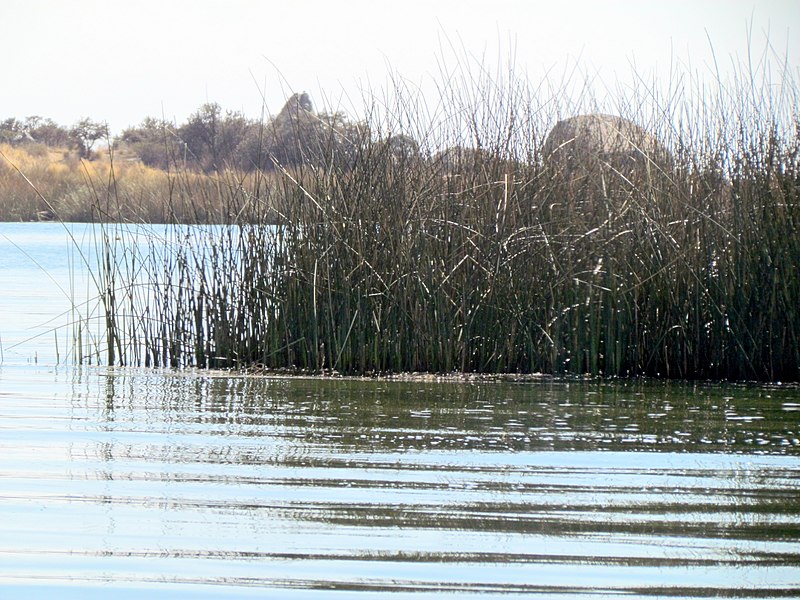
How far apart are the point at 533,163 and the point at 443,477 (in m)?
2.50

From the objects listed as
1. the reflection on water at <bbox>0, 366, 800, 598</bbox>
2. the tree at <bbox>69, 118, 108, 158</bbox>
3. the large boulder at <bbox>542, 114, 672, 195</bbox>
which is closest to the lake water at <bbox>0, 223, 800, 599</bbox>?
the reflection on water at <bbox>0, 366, 800, 598</bbox>

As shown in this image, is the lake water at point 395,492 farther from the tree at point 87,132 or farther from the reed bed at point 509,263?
the tree at point 87,132

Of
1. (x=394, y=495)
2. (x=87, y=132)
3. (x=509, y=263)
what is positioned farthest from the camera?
(x=87, y=132)

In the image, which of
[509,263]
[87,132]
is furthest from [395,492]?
[87,132]

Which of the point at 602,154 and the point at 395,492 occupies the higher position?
the point at 602,154

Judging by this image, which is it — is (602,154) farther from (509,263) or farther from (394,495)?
(394,495)

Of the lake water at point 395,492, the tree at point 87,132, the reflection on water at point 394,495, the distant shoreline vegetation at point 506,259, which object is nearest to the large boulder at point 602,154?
the distant shoreline vegetation at point 506,259

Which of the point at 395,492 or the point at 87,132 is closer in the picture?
the point at 395,492

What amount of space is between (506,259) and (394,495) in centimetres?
234

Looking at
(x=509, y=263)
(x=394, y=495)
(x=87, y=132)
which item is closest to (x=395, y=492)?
(x=394, y=495)

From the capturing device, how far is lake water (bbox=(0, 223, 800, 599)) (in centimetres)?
202

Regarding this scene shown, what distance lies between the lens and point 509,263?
15.6 feet

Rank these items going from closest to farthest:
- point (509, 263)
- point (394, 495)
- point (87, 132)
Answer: point (394, 495), point (509, 263), point (87, 132)

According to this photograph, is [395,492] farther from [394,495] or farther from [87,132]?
[87,132]
